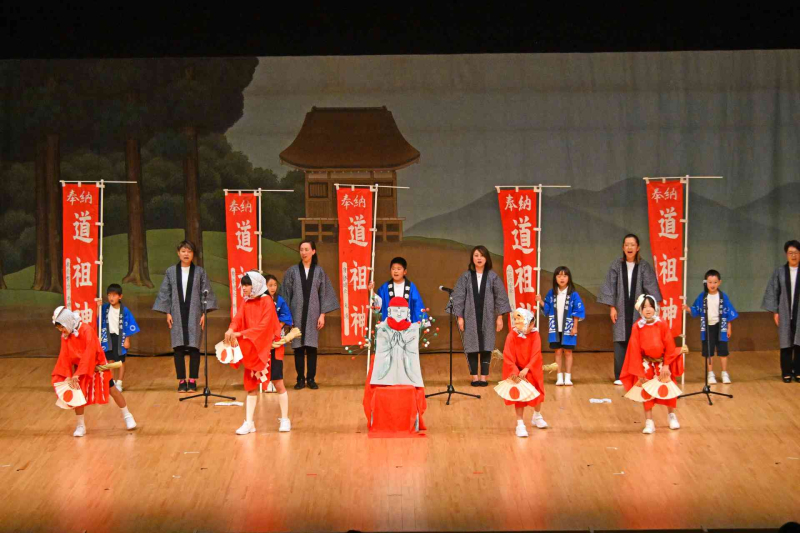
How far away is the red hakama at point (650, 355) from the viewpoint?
6.41 m

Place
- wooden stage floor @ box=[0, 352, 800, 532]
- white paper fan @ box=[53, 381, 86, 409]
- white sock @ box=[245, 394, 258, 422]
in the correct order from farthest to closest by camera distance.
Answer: white sock @ box=[245, 394, 258, 422], white paper fan @ box=[53, 381, 86, 409], wooden stage floor @ box=[0, 352, 800, 532]

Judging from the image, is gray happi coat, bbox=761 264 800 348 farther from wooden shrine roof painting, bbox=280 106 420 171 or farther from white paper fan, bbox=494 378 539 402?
wooden shrine roof painting, bbox=280 106 420 171

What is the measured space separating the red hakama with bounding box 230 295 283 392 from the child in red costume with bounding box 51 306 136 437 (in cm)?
95

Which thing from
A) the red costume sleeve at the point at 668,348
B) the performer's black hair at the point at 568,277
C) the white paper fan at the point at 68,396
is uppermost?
the performer's black hair at the point at 568,277

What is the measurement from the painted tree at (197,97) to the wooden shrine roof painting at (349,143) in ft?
2.43

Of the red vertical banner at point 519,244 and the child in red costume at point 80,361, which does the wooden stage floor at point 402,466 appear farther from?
the red vertical banner at point 519,244

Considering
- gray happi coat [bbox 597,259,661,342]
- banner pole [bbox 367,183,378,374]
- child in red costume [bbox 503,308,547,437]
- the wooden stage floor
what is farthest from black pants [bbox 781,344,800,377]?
banner pole [bbox 367,183,378,374]

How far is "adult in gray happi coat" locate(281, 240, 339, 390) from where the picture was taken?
7949 millimetres

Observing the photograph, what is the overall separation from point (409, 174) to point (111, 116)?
120 inches

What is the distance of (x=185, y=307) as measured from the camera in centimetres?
785

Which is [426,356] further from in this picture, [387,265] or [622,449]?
[622,449]

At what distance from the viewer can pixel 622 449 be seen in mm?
6137

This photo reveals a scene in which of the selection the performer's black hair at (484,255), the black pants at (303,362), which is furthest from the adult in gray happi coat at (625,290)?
the black pants at (303,362)

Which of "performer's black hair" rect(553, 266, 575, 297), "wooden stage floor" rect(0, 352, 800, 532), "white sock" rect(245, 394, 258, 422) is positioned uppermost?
"performer's black hair" rect(553, 266, 575, 297)
